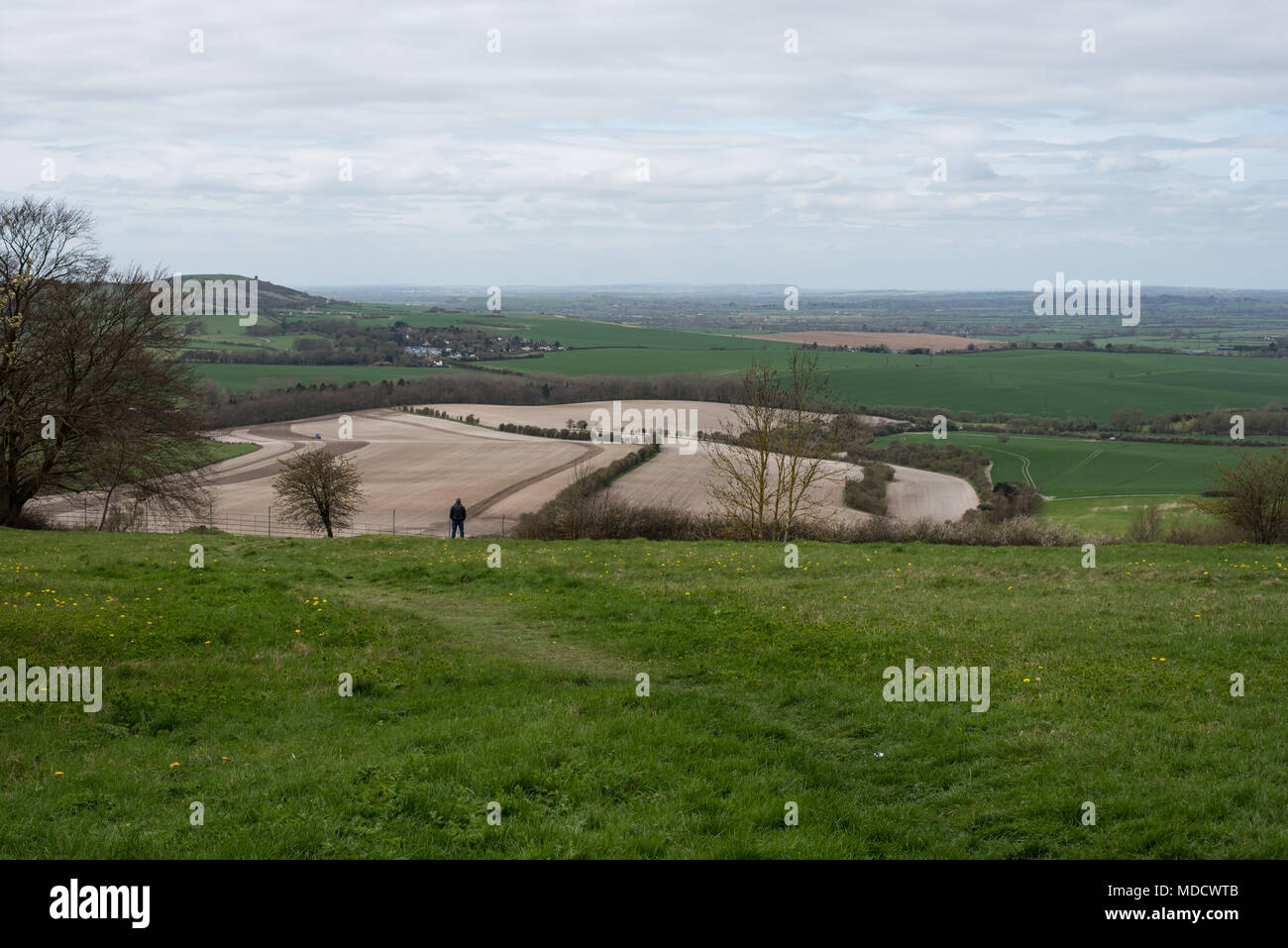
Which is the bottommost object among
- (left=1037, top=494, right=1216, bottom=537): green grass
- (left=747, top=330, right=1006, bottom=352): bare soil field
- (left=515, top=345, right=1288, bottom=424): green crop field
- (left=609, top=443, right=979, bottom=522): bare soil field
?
(left=1037, top=494, right=1216, bottom=537): green grass

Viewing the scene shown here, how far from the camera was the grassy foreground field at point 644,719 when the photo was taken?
7.26 metres

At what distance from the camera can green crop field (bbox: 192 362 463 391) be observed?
3989 inches

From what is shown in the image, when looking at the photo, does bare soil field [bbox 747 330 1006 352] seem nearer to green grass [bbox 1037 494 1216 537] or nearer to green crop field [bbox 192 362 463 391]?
green crop field [bbox 192 362 463 391]

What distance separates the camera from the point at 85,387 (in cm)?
3462

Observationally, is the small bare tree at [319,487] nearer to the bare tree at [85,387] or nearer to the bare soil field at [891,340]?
the bare tree at [85,387]

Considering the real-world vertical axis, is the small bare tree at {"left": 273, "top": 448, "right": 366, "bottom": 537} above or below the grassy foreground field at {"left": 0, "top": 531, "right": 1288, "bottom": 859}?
above

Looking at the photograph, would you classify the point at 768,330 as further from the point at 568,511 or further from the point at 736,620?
the point at 736,620

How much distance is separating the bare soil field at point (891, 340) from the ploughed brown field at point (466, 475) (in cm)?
6499

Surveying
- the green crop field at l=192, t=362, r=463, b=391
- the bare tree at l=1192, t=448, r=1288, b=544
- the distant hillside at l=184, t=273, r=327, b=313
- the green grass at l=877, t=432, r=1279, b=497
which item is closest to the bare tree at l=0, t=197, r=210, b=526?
the bare tree at l=1192, t=448, r=1288, b=544

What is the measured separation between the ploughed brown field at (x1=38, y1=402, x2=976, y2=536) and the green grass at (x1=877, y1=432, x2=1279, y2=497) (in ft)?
26.1

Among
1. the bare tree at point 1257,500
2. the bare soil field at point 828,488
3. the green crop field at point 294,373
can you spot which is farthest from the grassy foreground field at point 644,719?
the green crop field at point 294,373
